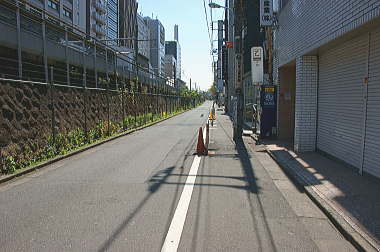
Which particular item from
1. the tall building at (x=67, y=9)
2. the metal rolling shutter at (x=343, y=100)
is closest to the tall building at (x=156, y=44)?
the tall building at (x=67, y=9)

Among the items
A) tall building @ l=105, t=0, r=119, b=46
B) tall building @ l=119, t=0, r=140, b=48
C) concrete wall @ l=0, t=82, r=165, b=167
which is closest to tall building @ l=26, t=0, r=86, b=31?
tall building @ l=105, t=0, r=119, b=46

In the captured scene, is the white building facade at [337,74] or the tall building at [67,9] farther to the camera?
the tall building at [67,9]

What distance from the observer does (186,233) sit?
4414 mm

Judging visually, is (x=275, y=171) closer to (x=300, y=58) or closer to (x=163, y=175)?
(x=163, y=175)

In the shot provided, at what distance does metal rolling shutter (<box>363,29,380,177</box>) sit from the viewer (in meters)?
6.70

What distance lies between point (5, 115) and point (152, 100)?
74.7ft

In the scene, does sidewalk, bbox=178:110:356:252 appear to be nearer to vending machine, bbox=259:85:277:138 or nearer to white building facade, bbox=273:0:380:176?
white building facade, bbox=273:0:380:176

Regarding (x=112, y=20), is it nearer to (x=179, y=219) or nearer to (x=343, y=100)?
(x=343, y=100)

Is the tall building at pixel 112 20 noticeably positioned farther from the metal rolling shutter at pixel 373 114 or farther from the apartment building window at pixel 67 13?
the metal rolling shutter at pixel 373 114

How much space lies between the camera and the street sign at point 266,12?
13967 millimetres

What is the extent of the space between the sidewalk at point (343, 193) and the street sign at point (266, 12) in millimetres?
6810

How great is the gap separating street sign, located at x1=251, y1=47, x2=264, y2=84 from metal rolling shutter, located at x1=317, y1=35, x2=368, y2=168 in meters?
4.01

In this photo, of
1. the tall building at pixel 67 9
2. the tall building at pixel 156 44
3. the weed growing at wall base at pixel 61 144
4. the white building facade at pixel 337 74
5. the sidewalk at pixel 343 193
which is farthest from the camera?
the tall building at pixel 156 44

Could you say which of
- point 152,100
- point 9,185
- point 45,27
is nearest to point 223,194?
point 9,185
